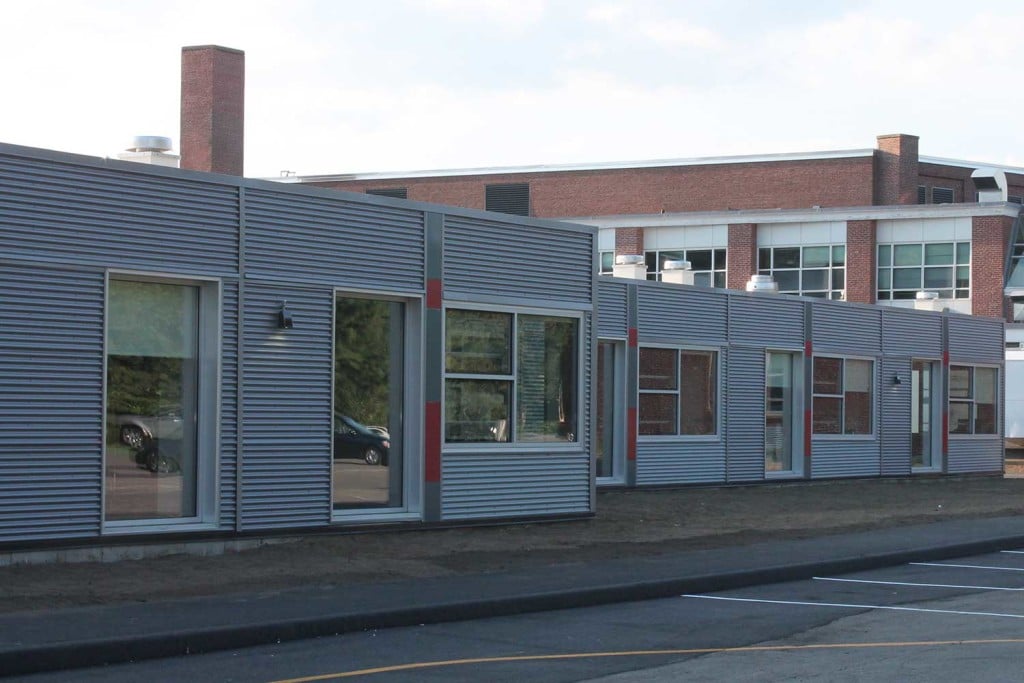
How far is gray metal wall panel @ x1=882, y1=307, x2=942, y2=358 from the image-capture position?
32312 millimetres

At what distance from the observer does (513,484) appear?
Answer: 1883 cm

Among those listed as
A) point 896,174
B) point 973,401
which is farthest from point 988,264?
point 973,401

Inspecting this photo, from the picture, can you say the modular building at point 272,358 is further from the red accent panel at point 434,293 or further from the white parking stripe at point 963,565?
the white parking stripe at point 963,565

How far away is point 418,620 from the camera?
11859 millimetres

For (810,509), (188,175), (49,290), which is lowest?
(810,509)

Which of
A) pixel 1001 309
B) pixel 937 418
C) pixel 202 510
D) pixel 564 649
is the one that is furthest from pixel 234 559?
pixel 1001 309

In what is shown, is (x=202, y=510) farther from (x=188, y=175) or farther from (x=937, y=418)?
(x=937, y=418)

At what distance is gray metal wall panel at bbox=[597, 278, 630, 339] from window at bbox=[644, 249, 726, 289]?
34173 millimetres

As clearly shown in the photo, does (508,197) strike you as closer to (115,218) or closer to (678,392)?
(678,392)

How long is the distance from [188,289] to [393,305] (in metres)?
3.01

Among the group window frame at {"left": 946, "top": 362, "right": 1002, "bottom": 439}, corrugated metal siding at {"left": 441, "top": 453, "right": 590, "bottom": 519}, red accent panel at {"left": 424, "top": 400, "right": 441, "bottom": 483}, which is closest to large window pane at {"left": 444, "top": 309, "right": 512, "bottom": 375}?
red accent panel at {"left": 424, "top": 400, "right": 441, "bottom": 483}

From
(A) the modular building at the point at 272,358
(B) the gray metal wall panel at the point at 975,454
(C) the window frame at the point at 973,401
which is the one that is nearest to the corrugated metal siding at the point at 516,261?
(A) the modular building at the point at 272,358

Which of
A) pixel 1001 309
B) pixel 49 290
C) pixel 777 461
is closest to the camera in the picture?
pixel 49 290

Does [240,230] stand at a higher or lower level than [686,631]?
higher
